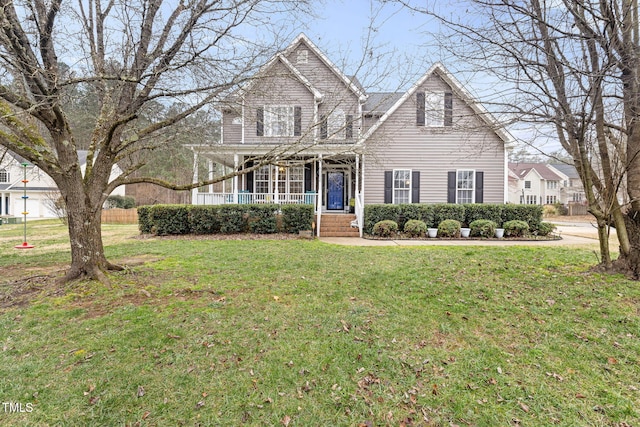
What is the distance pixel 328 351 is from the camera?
120 inches

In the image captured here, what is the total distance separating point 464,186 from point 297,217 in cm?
740

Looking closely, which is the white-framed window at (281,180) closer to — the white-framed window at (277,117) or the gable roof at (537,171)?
the white-framed window at (277,117)

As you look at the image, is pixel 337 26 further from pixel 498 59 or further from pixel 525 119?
pixel 525 119

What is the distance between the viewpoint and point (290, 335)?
3.37 metres

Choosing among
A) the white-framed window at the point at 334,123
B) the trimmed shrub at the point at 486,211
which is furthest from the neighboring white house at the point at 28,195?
the trimmed shrub at the point at 486,211

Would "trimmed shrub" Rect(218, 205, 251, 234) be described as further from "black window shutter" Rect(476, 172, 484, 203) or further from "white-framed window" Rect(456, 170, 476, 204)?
"black window shutter" Rect(476, 172, 484, 203)

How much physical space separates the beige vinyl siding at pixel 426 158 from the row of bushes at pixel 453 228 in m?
2.08

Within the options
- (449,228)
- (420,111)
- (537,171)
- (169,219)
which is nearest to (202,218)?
(169,219)

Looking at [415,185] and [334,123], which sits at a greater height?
[334,123]

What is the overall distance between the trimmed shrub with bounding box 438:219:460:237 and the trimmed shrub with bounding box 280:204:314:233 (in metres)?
4.79

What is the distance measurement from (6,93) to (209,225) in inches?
301

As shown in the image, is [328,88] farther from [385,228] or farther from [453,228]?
[453,228]

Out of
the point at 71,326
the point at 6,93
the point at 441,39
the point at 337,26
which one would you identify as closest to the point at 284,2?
the point at 337,26

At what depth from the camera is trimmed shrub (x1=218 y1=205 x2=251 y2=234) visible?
11.3 m
